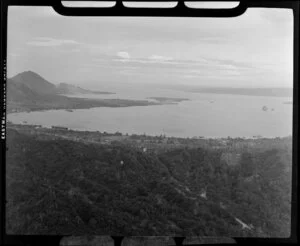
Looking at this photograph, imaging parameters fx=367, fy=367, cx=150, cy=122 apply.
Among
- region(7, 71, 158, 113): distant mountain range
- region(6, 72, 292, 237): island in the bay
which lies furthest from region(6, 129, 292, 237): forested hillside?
region(7, 71, 158, 113): distant mountain range

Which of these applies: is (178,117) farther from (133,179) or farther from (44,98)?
(44,98)

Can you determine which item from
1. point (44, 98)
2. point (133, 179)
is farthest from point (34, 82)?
point (133, 179)

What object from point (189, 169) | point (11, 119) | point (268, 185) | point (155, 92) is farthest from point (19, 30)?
point (268, 185)

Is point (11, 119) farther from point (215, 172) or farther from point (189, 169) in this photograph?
point (215, 172)

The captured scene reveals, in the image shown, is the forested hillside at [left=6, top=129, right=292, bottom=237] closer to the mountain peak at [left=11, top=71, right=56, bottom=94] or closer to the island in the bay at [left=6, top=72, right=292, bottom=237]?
the island in the bay at [left=6, top=72, right=292, bottom=237]

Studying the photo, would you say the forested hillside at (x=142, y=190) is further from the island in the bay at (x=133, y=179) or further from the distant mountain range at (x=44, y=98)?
the distant mountain range at (x=44, y=98)

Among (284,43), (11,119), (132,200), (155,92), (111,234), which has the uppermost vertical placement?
(284,43)
